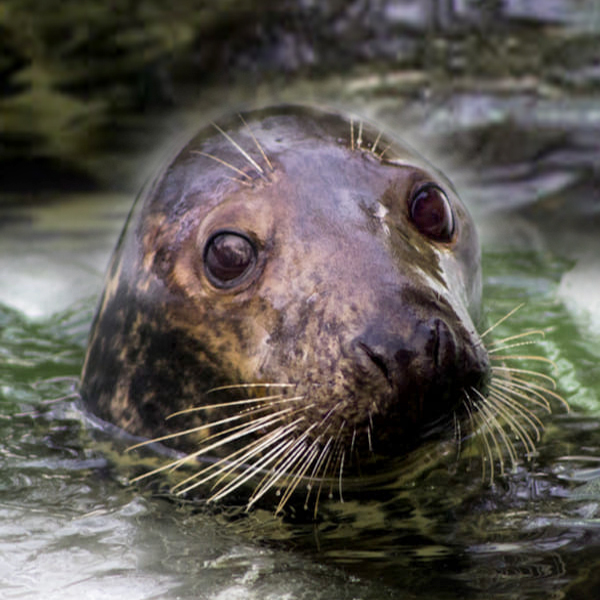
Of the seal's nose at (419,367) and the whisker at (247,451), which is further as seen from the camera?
the whisker at (247,451)

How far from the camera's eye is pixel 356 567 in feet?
8.80

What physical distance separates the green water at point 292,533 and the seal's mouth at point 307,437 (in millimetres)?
118

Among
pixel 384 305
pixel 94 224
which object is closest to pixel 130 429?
pixel 384 305

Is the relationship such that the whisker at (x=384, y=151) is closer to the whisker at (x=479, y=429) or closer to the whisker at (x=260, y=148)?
the whisker at (x=260, y=148)

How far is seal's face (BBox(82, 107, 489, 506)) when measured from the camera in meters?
2.99

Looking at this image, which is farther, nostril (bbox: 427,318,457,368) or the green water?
nostril (bbox: 427,318,457,368)

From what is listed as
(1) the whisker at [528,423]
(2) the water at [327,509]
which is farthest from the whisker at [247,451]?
(1) the whisker at [528,423]

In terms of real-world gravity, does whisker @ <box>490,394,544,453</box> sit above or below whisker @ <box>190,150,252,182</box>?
below

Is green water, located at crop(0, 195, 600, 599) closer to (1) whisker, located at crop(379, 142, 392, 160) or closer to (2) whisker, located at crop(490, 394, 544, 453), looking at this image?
(2) whisker, located at crop(490, 394, 544, 453)

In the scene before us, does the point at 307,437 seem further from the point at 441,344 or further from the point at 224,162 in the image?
the point at 224,162

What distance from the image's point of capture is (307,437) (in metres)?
3.09

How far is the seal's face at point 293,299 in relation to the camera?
2.99m

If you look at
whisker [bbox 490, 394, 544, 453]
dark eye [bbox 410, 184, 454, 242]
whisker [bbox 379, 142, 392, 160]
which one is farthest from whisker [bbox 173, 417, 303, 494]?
whisker [bbox 379, 142, 392, 160]

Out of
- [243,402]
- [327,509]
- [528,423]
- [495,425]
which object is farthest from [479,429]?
[243,402]
